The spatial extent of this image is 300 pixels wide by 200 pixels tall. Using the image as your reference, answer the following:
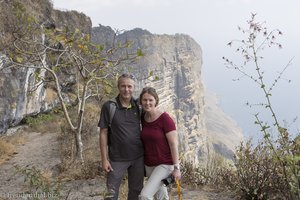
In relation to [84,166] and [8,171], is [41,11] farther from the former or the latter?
[84,166]

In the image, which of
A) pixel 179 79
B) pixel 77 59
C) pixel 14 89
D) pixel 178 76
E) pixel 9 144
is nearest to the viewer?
pixel 77 59

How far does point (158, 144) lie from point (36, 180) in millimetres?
1314

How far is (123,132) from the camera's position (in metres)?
3.88

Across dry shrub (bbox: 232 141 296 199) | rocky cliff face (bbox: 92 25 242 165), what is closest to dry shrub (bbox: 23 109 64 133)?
dry shrub (bbox: 232 141 296 199)

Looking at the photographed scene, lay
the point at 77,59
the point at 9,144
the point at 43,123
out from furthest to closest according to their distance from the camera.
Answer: the point at 43,123 → the point at 9,144 → the point at 77,59

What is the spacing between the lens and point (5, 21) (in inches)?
452

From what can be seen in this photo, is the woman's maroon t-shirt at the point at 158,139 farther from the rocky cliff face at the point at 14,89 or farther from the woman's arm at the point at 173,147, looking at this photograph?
the rocky cliff face at the point at 14,89

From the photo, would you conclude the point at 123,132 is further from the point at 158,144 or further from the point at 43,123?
the point at 43,123

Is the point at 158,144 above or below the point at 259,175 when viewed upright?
above

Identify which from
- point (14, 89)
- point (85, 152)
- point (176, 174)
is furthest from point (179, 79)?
Result: point (176, 174)

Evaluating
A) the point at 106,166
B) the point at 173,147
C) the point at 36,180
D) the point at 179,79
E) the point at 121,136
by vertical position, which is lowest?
the point at 36,180

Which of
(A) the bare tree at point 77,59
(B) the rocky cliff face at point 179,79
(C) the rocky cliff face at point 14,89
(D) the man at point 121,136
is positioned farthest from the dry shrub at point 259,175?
(B) the rocky cliff face at point 179,79

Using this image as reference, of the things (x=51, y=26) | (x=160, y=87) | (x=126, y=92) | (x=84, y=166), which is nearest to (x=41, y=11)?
(x=51, y=26)

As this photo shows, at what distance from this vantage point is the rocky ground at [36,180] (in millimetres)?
6066
